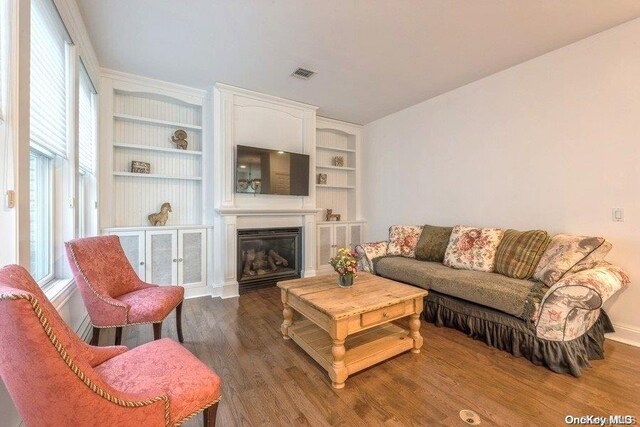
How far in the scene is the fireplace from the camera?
375 cm

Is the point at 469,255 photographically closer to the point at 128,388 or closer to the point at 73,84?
the point at 128,388

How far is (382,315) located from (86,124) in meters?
3.20

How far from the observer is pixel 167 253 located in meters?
3.33

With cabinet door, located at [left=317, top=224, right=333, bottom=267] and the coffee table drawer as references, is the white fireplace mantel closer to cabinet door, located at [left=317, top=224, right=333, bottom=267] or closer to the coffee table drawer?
cabinet door, located at [left=317, top=224, right=333, bottom=267]

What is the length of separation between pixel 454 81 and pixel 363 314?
2977 millimetres

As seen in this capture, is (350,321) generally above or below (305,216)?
below

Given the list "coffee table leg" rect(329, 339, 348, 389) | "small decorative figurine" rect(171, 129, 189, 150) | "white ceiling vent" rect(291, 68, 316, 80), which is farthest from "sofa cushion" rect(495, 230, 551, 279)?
"small decorative figurine" rect(171, 129, 189, 150)

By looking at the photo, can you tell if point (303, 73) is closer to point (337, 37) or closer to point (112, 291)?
point (337, 37)

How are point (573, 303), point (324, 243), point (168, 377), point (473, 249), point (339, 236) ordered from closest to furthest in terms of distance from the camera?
point (168, 377)
point (573, 303)
point (473, 249)
point (324, 243)
point (339, 236)

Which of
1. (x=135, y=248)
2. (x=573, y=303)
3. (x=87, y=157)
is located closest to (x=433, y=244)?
(x=573, y=303)

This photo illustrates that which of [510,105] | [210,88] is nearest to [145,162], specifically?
[210,88]

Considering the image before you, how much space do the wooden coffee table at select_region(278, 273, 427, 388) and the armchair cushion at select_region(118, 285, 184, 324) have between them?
850mm

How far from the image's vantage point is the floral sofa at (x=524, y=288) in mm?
1927

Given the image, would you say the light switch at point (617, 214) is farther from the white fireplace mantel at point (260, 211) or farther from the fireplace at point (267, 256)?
the fireplace at point (267, 256)
